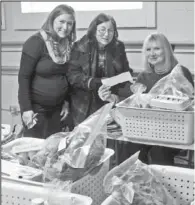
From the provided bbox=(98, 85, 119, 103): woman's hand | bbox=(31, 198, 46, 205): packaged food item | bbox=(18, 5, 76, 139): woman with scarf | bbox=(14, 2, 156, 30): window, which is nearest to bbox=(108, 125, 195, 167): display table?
bbox=(98, 85, 119, 103): woman's hand

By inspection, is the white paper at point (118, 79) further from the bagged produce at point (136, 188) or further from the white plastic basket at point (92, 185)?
the bagged produce at point (136, 188)

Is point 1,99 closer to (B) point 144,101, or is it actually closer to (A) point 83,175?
(B) point 144,101

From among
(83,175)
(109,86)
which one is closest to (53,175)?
(83,175)

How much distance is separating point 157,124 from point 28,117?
2.37 ft

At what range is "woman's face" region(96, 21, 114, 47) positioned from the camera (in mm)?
1735

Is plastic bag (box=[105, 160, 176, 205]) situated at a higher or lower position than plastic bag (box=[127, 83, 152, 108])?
lower

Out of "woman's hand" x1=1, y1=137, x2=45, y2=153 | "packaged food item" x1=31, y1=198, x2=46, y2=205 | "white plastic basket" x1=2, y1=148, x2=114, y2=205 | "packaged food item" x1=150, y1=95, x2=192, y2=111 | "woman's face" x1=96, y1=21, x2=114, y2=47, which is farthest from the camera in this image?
"woman's face" x1=96, y1=21, x2=114, y2=47

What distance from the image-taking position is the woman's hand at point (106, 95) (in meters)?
1.79

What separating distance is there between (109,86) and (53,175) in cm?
80

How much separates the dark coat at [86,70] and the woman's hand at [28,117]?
22 centimetres

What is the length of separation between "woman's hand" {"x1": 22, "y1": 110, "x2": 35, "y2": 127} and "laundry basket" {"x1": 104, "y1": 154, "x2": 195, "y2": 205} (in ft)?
2.92

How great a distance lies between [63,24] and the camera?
178cm

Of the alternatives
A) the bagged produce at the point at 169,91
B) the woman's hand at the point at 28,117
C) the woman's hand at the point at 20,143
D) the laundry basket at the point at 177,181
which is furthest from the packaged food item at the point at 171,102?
the woman's hand at the point at 28,117

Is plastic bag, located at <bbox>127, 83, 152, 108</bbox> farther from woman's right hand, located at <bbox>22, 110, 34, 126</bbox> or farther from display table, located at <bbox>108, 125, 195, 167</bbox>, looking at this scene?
woman's right hand, located at <bbox>22, 110, 34, 126</bbox>
